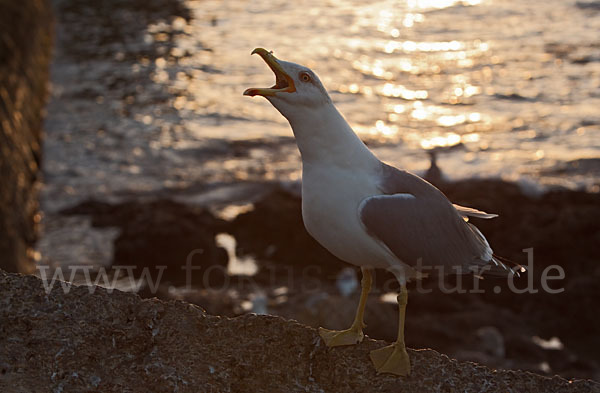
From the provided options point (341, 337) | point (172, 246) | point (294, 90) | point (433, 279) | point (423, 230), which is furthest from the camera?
point (172, 246)

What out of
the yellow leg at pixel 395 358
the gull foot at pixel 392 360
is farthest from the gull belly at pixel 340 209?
the gull foot at pixel 392 360

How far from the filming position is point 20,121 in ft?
58.3

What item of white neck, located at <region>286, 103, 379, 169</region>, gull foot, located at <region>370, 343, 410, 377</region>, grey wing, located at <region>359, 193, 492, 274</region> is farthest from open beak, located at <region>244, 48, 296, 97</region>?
gull foot, located at <region>370, 343, 410, 377</region>

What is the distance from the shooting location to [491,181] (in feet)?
47.5

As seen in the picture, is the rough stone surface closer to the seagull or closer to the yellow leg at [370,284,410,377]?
the yellow leg at [370,284,410,377]

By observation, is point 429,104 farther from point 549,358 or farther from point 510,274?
point 510,274

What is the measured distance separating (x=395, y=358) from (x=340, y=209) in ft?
3.55

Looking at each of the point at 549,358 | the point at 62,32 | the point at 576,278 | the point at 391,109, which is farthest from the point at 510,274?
the point at 62,32

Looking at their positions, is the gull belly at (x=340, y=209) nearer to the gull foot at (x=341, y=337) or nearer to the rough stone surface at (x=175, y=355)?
the gull foot at (x=341, y=337)

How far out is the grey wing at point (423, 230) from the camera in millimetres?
4910

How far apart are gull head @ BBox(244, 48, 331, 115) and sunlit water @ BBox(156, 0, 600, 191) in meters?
10.9

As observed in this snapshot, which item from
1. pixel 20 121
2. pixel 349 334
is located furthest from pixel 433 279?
pixel 20 121

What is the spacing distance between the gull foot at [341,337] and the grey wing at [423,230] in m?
0.72

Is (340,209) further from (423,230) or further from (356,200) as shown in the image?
(423,230)
